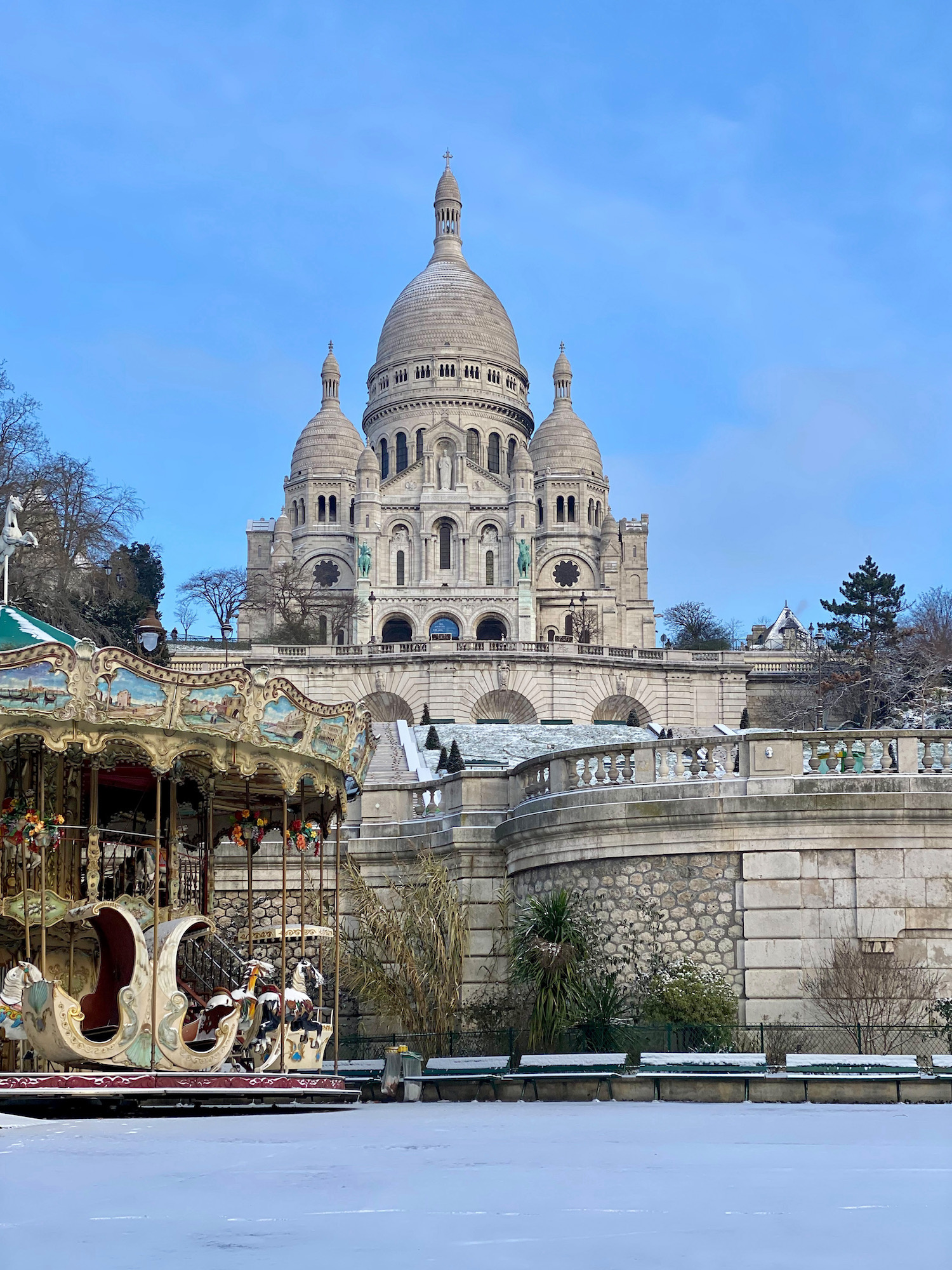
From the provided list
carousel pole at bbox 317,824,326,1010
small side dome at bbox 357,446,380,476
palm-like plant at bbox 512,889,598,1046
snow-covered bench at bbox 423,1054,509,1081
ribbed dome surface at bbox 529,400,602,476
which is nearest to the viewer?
snow-covered bench at bbox 423,1054,509,1081

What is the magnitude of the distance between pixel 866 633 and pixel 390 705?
72.1ft

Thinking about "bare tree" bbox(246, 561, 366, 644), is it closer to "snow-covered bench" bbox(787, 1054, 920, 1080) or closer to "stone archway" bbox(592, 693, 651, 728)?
"stone archway" bbox(592, 693, 651, 728)

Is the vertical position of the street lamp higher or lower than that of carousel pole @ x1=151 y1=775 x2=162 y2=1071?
higher

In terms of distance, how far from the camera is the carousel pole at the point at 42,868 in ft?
62.7

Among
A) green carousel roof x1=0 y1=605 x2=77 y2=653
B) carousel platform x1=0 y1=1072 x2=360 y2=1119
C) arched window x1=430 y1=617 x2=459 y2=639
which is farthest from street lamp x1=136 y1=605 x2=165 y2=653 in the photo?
arched window x1=430 y1=617 x2=459 y2=639

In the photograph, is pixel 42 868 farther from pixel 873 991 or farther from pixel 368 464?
pixel 368 464

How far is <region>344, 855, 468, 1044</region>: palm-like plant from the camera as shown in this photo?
23.9 m

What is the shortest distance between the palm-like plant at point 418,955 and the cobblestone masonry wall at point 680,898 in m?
2.05

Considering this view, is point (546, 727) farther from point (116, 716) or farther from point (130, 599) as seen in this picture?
point (116, 716)

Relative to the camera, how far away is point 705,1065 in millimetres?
19078

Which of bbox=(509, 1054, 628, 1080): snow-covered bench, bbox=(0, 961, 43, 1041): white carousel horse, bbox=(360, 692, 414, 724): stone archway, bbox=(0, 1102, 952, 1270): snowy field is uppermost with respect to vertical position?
bbox=(360, 692, 414, 724): stone archway

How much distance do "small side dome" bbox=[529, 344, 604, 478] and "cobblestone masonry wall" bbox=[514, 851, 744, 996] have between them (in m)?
105

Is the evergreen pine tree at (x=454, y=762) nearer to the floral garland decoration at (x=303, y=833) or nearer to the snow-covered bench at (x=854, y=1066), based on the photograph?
the floral garland decoration at (x=303, y=833)

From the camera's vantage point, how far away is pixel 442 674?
69062mm
